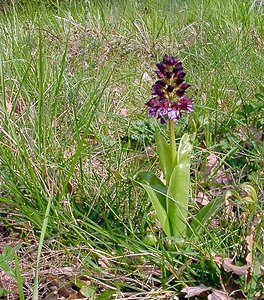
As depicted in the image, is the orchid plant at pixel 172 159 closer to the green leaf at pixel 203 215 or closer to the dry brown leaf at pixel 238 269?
the green leaf at pixel 203 215

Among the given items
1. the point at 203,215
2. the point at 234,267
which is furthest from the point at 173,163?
the point at 234,267

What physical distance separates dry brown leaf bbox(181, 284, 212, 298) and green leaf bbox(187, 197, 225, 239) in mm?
129

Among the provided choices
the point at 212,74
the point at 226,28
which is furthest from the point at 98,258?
the point at 226,28

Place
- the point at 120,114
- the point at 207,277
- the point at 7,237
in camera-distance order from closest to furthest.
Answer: the point at 207,277 → the point at 7,237 → the point at 120,114

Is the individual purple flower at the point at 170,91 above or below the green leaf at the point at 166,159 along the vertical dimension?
above

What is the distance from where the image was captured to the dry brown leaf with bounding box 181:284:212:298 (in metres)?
1.15

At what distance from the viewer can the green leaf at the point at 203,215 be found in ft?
3.99

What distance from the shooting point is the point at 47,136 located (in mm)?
1693

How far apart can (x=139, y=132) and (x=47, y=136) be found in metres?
0.43

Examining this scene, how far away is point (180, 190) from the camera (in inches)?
48.7

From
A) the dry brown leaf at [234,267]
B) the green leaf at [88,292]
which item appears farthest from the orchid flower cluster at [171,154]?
the green leaf at [88,292]

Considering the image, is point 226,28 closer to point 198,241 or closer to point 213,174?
point 213,174

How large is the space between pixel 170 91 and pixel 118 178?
0.39 m

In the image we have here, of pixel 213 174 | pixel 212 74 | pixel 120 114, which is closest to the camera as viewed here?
pixel 213 174
